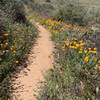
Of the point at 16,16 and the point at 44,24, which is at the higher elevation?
the point at 16,16

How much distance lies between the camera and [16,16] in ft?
48.6

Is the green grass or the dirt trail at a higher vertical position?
the green grass

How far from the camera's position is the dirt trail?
6.77 m

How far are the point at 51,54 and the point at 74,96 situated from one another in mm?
4757

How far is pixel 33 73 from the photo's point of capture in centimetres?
813

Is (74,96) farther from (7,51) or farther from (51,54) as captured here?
(51,54)

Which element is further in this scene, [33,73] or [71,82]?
[33,73]

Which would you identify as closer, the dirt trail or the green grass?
the green grass

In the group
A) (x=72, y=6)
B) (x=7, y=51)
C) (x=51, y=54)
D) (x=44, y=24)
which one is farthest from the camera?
(x=72, y=6)

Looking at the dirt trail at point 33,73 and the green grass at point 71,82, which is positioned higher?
the green grass at point 71,82

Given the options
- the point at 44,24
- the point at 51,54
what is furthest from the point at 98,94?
the point at 44,24

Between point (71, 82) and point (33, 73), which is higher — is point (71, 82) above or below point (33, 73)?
above

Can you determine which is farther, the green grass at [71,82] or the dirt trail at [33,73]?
the dirt trail at [33,73]

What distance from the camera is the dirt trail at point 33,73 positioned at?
266 inches
